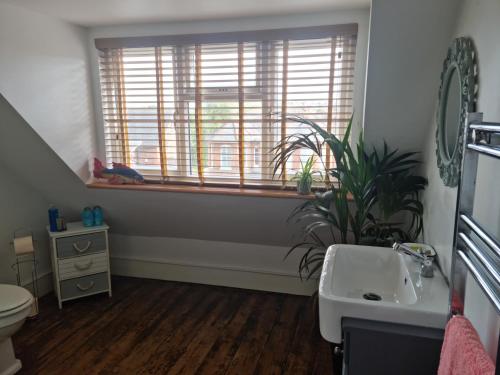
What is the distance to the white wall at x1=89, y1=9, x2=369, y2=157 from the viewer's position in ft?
7.63

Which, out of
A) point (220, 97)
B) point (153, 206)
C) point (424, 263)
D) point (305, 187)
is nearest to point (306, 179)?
point (305, 187)

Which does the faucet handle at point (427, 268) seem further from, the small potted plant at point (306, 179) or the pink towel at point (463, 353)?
the small potted plant at point (306, 179)

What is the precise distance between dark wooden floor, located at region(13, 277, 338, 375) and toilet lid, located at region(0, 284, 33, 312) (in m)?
0.39

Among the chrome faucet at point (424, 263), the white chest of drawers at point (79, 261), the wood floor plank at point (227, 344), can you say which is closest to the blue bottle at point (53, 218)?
the white chest of drawers at point (79, 261)

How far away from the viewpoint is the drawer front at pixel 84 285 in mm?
2792

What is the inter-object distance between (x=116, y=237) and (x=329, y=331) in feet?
8.12

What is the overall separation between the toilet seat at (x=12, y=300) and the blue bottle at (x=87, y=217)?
755 millimetres

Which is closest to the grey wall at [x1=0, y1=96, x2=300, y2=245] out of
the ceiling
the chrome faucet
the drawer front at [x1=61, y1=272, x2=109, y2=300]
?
the drawer front at [x1=61, y1=272, x2=109, y2=300]

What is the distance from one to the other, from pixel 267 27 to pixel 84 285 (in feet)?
7.65

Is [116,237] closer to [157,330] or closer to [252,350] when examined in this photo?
[157,330]

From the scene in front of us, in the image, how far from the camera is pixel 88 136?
2820 mm

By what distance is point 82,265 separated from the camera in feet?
9.28

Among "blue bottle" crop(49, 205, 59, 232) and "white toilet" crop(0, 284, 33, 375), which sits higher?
"blue bottle" crop(49, 205, 59, 232)

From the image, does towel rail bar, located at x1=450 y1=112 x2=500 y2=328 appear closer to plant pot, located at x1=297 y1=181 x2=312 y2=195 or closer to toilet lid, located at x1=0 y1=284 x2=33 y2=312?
plant pot, located at x1=297 y1=181 x2=312 y2=195
